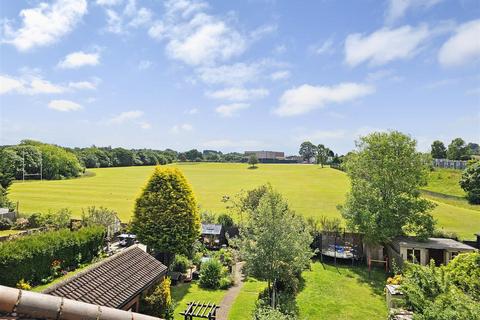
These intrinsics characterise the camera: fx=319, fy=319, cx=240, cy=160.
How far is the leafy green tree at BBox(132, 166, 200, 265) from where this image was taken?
22734 millimetres

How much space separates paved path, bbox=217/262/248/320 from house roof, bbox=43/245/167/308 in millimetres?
4547

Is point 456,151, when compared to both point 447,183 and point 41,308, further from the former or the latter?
point 41,308

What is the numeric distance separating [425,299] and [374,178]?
1847 centimetres

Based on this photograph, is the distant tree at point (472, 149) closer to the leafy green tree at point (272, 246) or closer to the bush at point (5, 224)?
the leafy green tree at point (272, 246)

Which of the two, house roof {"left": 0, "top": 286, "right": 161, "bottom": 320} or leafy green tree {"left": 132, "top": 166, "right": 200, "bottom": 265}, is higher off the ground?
house roof {"left": 0, "top": 286, "right": 161, "bottom": 320}

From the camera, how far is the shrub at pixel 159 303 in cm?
1429

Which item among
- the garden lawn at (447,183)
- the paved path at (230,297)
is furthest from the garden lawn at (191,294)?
the garden lawn at (447,183)

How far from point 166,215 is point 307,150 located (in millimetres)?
158050

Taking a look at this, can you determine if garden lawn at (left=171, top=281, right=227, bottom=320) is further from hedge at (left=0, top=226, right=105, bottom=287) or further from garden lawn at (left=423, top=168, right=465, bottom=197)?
garden lawn at (left=423, top=168, right=465, bottom=197)

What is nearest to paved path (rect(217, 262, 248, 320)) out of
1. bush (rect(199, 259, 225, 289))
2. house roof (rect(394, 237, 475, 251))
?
bush (rect(199, 259, 225, 289))

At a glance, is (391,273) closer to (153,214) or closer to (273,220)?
(273,220)

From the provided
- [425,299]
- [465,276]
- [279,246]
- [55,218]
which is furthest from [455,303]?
[55,218]

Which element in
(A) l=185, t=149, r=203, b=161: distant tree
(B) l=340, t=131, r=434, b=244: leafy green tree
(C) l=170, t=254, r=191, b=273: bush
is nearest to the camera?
(C) l=170, t=254, r=191, b=273: bush

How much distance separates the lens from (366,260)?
28.6m
